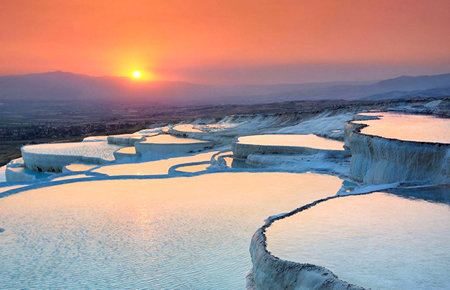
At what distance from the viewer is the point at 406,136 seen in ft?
20.9

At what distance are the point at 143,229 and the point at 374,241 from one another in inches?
100

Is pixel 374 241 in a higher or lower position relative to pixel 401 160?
lower

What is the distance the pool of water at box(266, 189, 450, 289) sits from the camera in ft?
8.23

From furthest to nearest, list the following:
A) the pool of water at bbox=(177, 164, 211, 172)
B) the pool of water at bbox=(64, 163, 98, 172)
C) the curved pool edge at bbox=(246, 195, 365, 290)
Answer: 1. the pool of water at bbox=(64, 163, 98, 172)
2. the pool of water at bbox=(177, 164, 211, 172)
3. the curved pool edge at bbox=(246, 195, 365, 290)

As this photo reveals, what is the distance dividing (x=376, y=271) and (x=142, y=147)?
11.3m

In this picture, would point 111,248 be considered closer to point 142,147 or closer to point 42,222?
point 42,222

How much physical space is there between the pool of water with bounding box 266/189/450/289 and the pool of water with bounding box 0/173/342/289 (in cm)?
69

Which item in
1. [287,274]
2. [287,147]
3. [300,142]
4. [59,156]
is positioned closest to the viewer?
[287,274]

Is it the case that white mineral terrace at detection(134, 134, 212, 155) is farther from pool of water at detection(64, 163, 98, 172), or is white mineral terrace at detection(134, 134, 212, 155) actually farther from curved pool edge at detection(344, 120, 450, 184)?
curved pool edge at detection(344, 120, 450, 184)

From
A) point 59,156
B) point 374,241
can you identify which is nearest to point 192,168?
point 59,156

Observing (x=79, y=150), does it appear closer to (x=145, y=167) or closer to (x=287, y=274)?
(x=145, y=167)

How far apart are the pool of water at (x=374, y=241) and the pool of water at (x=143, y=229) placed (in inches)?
27.3

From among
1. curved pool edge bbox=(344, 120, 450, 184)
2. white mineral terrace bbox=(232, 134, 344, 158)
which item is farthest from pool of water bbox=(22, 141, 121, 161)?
curved pool edge bbox=(344, 120, 450, 184)

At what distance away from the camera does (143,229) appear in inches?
194
